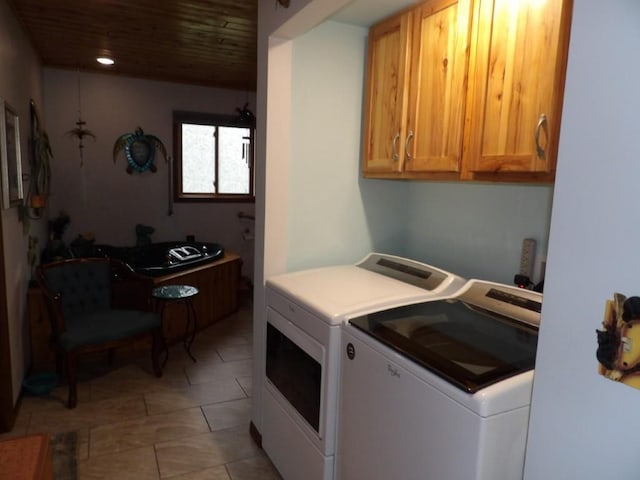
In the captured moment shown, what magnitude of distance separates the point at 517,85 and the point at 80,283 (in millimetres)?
3012

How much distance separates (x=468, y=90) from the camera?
1.67 metres

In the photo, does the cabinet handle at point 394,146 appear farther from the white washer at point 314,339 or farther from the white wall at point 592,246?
the white wall at point 592,246

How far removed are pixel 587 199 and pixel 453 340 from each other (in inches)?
29.9

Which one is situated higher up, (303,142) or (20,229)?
(303,142)

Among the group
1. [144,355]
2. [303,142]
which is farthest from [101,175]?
[303,142]

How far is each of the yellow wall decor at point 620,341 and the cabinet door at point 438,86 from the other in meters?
1.01

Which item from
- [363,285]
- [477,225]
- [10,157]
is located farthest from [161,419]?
[477,225]

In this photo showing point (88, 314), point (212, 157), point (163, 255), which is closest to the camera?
point (88, 314)

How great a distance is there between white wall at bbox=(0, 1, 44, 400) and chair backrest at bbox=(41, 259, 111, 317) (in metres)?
0.20

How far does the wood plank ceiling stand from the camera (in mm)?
2719

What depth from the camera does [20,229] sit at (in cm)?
304

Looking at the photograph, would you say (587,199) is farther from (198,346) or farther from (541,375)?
(198,346)

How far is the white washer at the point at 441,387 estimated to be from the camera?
1154mm

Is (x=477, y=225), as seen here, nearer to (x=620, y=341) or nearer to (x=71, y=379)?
(x=620, y=341)
